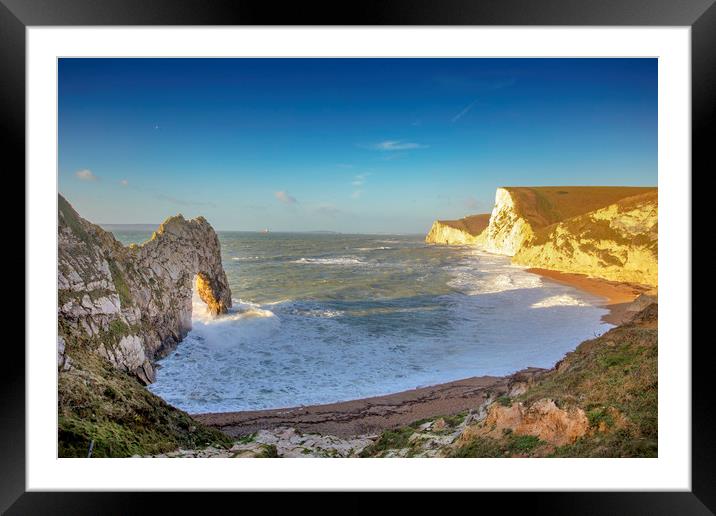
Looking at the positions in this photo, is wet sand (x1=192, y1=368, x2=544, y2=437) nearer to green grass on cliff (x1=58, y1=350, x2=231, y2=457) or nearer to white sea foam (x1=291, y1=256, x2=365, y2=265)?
green grass on cliff (x1=58, y1=350, x2=231, y2=457)

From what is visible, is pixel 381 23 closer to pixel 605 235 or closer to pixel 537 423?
pixel 537 423

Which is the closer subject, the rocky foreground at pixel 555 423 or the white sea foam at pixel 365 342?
the rocky foreground at pixel 555 423

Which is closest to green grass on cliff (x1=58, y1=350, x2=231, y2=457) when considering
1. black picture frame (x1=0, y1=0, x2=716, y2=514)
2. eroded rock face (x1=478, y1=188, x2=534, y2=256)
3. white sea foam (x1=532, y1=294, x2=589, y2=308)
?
black picture frame (x1=0, y1=0, x2=716, y2=514)

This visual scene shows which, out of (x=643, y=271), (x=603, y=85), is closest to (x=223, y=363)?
(x=603, y=85)

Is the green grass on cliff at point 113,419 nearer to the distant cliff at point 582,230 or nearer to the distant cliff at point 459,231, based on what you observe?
the distant cliff at point 582,230

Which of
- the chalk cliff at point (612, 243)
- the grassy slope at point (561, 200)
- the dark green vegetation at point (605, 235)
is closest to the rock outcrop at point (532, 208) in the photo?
the grassy slope at point (561, 200)

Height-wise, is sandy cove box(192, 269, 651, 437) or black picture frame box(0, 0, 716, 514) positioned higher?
black picture frame box(0, 0, 716, 514)
